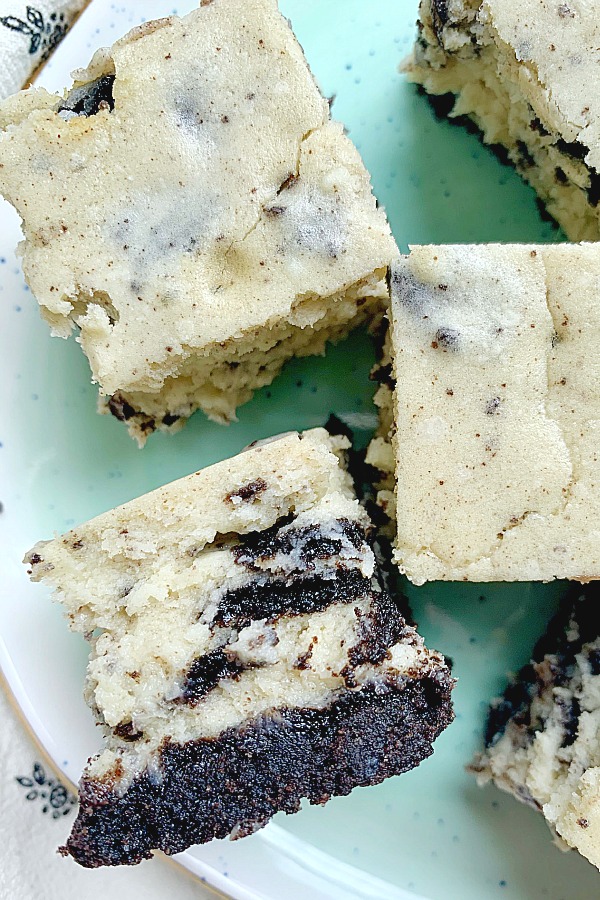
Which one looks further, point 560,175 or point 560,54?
point 560,175

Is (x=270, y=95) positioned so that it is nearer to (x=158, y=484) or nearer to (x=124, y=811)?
(x=158, y=484)

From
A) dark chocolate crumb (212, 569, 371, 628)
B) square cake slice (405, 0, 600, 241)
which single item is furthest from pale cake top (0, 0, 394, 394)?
dark chocolate crumb (212, 569, 371, 628)

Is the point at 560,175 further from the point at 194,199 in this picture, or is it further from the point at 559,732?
the point at 559,732

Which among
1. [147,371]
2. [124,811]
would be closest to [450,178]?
[147,371]

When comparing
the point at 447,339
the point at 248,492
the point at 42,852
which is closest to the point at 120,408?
the point at 248,492

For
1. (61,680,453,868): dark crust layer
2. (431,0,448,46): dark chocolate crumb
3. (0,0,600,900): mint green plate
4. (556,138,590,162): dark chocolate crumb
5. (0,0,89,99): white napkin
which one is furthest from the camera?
(0,0,89,99): white napkin

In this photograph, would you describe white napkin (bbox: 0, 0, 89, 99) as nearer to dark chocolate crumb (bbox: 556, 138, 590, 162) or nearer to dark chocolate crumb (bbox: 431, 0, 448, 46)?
dark chocolate crumb (bbox: 431, 0, 448, 46)

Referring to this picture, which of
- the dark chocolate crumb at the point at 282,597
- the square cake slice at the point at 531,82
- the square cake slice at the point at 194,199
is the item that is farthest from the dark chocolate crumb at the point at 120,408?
the square cake slice at the point at 531,82
